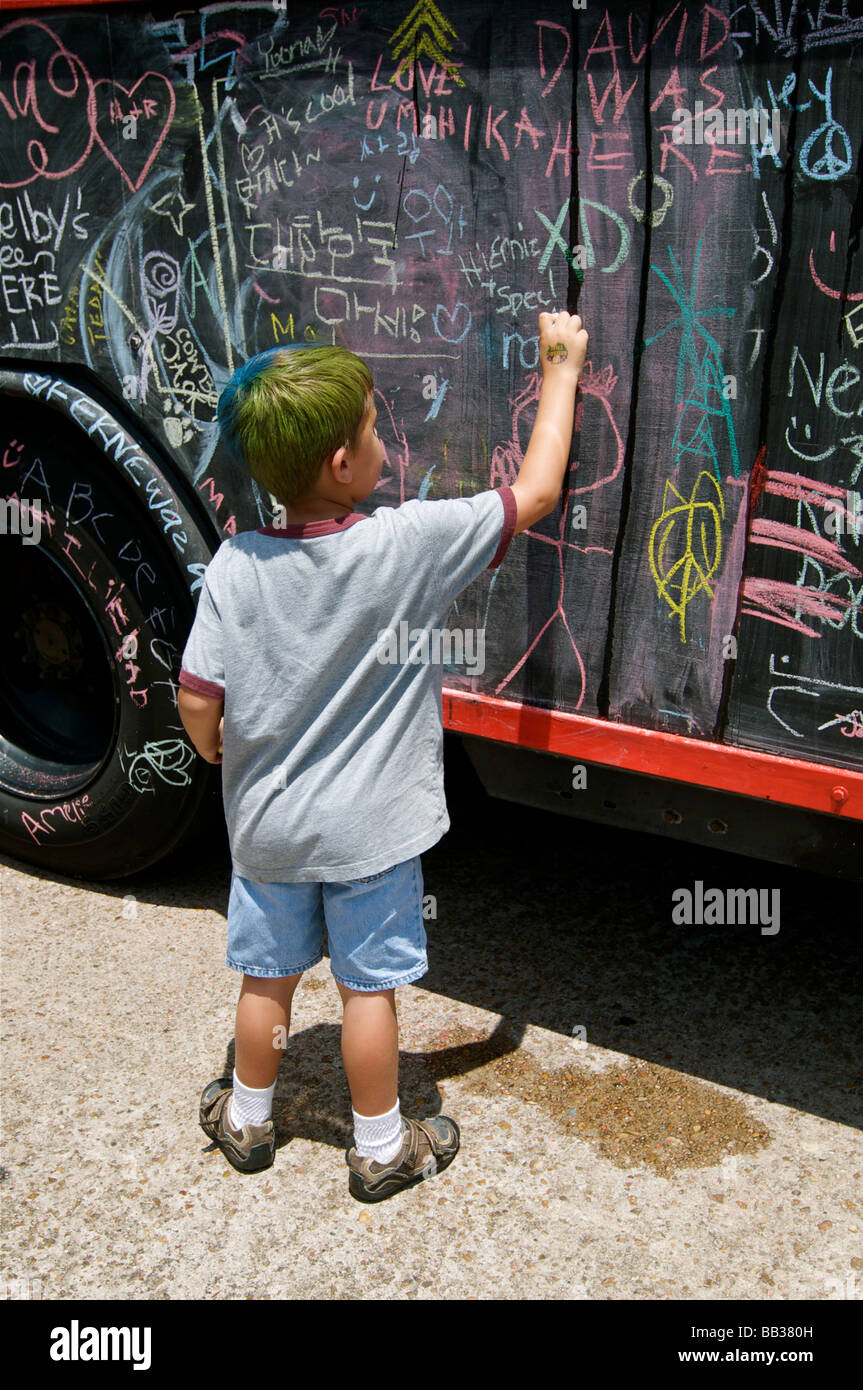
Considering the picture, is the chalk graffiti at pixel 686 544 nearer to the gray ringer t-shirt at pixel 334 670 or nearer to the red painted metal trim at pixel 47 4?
the gray ringer t-shirt at pixel 334 670

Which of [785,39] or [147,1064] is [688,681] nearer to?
[785,39]

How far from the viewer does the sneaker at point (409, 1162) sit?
2176 mm

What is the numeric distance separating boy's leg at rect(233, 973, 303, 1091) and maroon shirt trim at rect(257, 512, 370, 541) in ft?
2.62

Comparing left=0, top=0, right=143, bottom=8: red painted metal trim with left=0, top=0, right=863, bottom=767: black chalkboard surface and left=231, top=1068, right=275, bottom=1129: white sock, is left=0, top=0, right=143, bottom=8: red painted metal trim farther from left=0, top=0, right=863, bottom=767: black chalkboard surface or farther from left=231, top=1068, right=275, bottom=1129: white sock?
left=231, top=1068, right=275, bottom=1129: white sock

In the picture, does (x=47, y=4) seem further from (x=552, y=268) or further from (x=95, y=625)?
(x=95, y=625)

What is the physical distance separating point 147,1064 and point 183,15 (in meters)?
2.09

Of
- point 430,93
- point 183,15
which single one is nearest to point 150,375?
point 183,15

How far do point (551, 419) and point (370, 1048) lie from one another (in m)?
1.13

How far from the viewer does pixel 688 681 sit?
2.17 metres

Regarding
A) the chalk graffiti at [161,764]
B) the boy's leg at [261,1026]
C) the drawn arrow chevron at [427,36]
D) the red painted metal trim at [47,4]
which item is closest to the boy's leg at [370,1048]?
the boy's leg at [261,1026]

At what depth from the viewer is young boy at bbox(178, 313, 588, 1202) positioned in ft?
6.48

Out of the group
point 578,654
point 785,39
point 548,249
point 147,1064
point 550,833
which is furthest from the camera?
point 550,833

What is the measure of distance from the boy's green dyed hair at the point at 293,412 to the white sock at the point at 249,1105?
1.07 meters

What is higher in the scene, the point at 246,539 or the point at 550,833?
the point at 246,539
